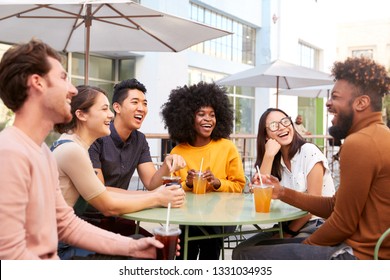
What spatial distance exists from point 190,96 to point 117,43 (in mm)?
1607

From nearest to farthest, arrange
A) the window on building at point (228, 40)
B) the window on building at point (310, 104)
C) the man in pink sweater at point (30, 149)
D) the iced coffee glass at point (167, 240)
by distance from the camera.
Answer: the man in pink sweater at point (30, 149) → the iced coffee glass at point (167, 240) → the window on building at point (228, 40) → the window on building at point (310, 104)

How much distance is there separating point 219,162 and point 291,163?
45 centimetres

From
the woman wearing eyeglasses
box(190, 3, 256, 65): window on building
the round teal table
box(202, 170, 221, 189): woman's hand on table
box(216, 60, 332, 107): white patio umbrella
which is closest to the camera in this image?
the round teal table

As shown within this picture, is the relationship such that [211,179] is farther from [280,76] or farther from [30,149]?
[280,76]

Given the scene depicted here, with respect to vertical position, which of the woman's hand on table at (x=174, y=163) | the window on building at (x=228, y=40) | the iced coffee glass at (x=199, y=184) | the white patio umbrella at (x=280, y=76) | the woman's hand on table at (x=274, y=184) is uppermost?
the window on building at (x=228, y=40)

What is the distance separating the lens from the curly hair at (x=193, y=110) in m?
2.93

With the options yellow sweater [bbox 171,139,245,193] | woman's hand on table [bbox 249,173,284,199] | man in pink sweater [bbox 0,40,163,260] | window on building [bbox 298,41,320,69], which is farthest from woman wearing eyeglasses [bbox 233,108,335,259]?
window on building [bbox 298,41,320,69]

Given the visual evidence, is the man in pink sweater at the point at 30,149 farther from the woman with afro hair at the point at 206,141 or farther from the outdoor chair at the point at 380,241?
the woman with afro hair at the point at 206,141

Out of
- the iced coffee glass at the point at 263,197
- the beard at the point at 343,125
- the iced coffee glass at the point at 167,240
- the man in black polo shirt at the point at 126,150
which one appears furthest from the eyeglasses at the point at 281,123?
the iced coffee glass at the point at 167,240

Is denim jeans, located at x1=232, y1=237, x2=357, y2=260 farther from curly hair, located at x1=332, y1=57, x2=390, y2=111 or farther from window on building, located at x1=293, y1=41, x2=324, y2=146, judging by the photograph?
window on building, located at x1=293, y1=41, x2=324, y2=146

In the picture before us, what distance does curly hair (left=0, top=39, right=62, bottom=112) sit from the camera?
1.18 meters

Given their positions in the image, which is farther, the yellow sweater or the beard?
the yellow sweater

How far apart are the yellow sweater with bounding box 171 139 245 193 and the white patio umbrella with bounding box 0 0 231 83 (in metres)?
1.34

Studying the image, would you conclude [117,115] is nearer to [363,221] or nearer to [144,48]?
[363,221]
